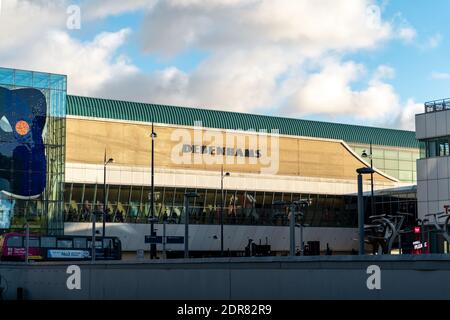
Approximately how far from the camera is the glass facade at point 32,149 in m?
85.9

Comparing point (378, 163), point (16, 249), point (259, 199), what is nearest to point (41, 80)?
point (16, 249)

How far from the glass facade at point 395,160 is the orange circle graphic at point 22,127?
4279cm

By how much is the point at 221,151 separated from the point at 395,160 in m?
27.4

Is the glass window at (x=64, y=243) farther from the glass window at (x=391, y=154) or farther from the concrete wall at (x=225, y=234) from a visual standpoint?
the glass window at (x=391, y=154)

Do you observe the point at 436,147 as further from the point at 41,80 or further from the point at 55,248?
the point at 41,80

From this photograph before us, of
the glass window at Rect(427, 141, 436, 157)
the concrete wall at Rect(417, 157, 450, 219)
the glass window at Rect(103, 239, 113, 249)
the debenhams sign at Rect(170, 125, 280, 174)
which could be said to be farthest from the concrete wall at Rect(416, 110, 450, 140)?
the debenhams sign at Rect(170, 125, 280, 174)

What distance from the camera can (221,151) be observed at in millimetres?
99938

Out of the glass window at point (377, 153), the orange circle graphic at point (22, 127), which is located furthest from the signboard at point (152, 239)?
the glass window at point (377, 153)

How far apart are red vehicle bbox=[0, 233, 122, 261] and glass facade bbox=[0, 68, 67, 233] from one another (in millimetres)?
16140
